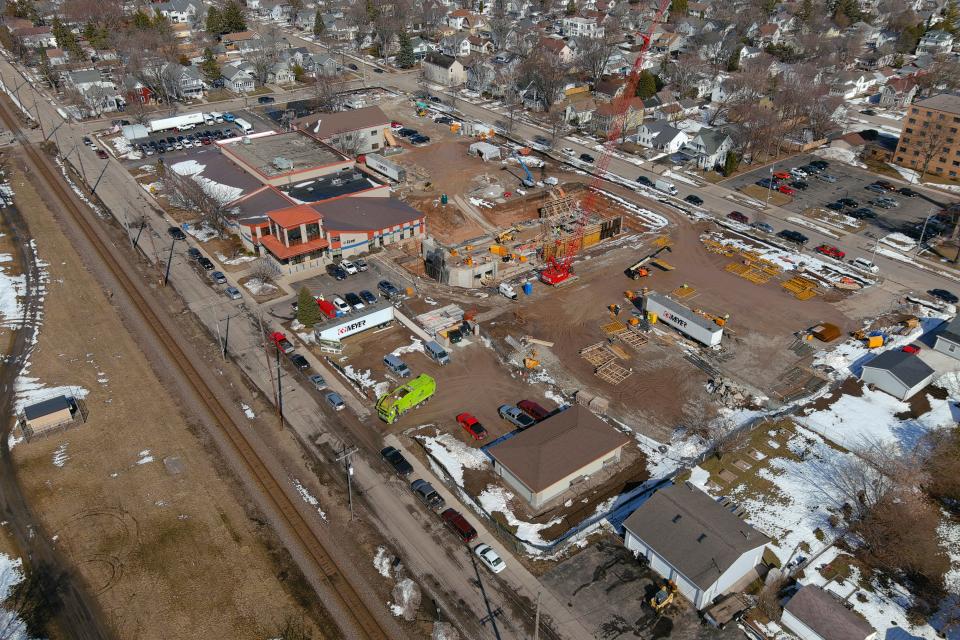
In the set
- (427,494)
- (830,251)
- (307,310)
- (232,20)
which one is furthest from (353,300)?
(232,20)

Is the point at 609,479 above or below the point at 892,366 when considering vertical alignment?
below

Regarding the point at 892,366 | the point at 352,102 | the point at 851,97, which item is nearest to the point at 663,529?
the point at 892,366

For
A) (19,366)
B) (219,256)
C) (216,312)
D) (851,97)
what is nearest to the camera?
(19,366)

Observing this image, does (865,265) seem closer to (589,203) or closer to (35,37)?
(589,203)

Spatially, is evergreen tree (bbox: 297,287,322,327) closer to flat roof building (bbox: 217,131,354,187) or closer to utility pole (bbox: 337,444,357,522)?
utility pole (bbox: 337,444,357,522)

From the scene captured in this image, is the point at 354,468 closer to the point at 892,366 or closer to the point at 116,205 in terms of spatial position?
the point at 892,366

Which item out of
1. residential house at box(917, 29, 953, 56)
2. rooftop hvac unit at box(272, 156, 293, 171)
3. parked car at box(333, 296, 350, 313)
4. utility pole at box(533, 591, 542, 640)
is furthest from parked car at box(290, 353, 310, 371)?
residential house at box(917, 29, 953, 56)

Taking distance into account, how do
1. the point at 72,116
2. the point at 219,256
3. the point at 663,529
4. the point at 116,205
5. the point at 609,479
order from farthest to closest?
1. the point at 72,116
2. the point at 116,205
3. the point at 219,256
4. the point at 609,479
5. the point at 663,529
